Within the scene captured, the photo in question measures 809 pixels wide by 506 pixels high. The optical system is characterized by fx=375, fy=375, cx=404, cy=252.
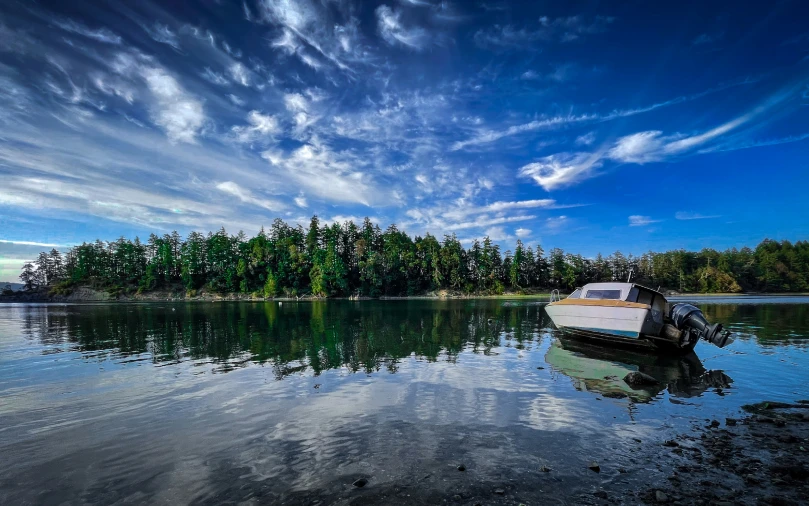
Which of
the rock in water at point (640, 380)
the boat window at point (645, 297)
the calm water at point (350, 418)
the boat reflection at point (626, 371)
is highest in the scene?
the boat window at point (645, 297)

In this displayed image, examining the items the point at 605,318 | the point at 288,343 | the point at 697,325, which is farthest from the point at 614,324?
the point at 288,343

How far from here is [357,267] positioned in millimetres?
128875

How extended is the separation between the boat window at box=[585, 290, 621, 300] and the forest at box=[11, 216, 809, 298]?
9760 cm

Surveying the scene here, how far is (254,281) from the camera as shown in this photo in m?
125

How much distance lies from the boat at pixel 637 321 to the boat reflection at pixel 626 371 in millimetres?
859

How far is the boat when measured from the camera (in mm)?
20828

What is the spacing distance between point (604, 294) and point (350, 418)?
19423mm

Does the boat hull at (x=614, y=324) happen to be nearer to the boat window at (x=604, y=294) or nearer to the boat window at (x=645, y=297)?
the boat window at (x=604, y=294)

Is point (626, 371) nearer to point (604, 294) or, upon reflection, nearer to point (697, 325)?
point (697, 325)

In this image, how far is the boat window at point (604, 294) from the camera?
2292 cm

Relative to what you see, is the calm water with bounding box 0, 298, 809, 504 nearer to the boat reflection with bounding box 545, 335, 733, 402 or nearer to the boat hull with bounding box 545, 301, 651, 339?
the boat reflection with bounding box 545, 335, 733, 402

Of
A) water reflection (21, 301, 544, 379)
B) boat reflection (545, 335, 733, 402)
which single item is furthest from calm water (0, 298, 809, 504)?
water reflection (21, 301, 544, 379)

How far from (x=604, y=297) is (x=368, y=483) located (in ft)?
70.1

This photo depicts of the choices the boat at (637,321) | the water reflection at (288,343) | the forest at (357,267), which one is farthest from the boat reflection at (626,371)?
the forest at (357,267)
